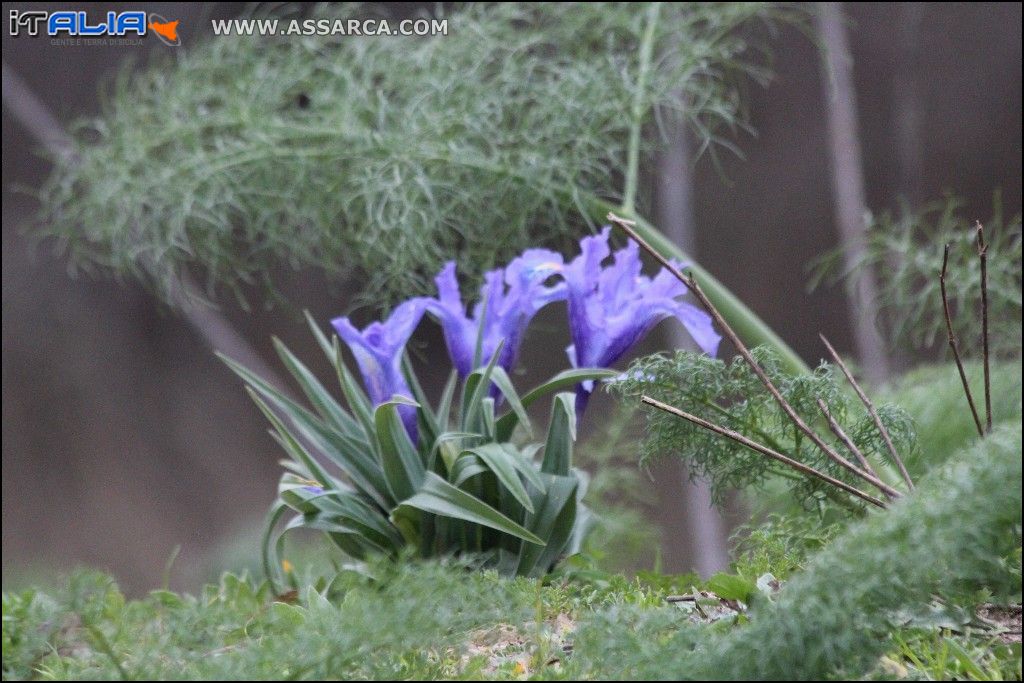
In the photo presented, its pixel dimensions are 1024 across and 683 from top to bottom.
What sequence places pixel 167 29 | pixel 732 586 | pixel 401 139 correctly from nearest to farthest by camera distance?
1. pixel 732 586
2. pixel 401 139
3. pixel 167 29

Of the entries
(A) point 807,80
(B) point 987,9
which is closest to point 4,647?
(A) point 807,80

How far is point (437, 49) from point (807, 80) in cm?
137

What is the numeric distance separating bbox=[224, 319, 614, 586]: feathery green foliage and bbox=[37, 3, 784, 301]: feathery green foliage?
0.24 metres

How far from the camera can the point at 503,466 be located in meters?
0.84

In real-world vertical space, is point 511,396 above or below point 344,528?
above

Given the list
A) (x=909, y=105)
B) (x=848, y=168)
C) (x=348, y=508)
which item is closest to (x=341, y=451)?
(x=348, y=508)

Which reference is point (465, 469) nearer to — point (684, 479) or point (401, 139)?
point (401, 139)

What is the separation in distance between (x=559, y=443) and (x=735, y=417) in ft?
0.62

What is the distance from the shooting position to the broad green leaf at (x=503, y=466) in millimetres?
810

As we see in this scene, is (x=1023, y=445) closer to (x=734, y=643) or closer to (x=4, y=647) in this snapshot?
(x=734, y=643)

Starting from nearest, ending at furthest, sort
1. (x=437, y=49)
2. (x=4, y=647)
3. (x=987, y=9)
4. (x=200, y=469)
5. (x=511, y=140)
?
(x=4, y=647), (x=511, y=140), (x=437, y=49), (x=987, y=9), (x=200, y=469)

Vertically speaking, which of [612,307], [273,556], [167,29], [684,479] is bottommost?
[684,479]

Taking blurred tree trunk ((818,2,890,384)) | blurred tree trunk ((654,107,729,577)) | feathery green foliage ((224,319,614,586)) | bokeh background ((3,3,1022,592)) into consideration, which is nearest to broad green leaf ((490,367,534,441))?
feathery green foliage ((224,319,614,586))

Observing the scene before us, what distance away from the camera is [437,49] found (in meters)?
1.37
